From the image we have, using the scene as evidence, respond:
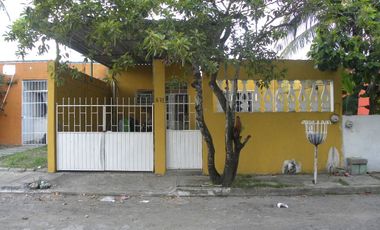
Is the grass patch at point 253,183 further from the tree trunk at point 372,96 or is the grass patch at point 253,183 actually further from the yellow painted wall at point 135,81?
the yellow painted wall at point 135,81

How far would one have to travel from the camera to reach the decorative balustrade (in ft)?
35.5

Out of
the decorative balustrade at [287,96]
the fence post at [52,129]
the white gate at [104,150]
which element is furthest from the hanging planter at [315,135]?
the fence post at [52,129]

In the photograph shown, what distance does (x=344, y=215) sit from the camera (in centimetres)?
720

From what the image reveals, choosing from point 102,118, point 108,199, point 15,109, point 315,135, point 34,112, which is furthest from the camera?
point 34,112

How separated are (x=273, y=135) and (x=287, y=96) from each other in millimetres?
1037

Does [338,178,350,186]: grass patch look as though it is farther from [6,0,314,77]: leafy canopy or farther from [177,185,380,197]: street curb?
[6,0,314,77]: leafy canopy

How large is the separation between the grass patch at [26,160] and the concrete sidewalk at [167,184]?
0.85m

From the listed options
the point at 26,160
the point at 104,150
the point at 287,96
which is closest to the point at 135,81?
the point at 26,160

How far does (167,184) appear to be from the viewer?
961 cm

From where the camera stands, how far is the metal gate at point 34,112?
17062 mm

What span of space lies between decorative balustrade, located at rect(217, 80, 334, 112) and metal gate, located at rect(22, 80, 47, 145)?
9.06 meters

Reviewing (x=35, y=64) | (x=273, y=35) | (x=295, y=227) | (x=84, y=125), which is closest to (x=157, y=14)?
(x=273, y=35)

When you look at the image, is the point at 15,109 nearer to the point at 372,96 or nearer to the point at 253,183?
the point at 253,183

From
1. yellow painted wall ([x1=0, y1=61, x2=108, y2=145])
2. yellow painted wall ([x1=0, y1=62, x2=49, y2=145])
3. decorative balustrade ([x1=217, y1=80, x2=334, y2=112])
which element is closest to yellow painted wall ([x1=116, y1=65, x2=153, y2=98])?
yellow painted wall ([x1=0, y1=61, x2=108, y2=145])
